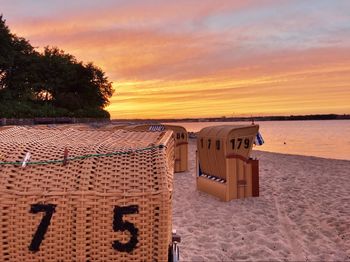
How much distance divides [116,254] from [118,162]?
0.53m

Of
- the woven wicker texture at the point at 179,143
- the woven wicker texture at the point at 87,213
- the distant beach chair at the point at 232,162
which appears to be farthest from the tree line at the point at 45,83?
the woven wicker texture at the point at 87,213

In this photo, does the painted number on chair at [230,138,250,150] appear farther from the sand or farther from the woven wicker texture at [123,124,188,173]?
the woven wicker texture at [123,124,188,173]

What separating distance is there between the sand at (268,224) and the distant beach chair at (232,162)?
1.06ft

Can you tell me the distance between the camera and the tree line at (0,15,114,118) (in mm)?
52719

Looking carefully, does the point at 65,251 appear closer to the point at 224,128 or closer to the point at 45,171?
the point at 45,171

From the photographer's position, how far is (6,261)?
7.02ft

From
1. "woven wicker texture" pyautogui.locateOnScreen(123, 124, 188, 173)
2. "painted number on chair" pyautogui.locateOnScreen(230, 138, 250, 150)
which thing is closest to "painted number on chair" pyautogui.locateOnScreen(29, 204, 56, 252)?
"painted number on chair" pyautogui.locateOnScreen(230, 138, 250, 150)

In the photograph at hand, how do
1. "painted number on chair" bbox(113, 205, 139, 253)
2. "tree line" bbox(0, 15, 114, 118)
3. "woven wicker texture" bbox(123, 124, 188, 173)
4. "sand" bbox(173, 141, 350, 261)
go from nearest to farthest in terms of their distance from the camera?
"painted number on chair" bbox(113, 205, 139, 253)
"sand" bbox(173, 141, 350, 261)
"woven wicker texture" bbox(123, 124, 188, 173)
"tree line" bbox(0, 15, 114, 118)

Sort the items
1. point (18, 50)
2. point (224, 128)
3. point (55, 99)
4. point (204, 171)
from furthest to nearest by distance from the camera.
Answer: point (55, 99), point (18, 50), point (204, 171), point (224, 128)

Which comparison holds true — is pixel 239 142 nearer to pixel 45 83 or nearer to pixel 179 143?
pixel 179 143

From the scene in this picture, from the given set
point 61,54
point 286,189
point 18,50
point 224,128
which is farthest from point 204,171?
point 61,54

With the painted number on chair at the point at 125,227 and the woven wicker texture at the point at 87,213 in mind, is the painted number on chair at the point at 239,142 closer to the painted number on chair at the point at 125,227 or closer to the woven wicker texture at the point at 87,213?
the woven wicker texture at the point at 87,213

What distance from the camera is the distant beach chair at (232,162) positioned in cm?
1086

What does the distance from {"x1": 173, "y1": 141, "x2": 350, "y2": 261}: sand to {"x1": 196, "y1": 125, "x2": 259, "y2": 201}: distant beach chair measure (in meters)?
0.32
